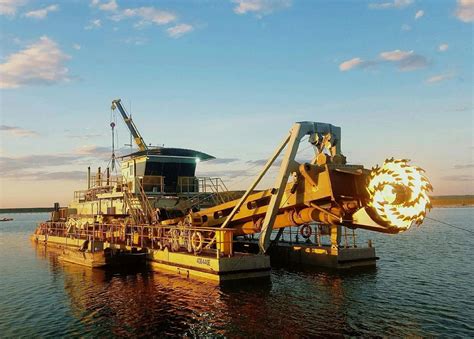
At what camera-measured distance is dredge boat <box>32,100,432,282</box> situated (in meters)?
19.3

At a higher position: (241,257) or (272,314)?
(241,257)

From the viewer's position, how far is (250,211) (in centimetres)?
2859

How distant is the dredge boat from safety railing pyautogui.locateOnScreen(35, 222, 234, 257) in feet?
0.27

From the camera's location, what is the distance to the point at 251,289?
2428cm

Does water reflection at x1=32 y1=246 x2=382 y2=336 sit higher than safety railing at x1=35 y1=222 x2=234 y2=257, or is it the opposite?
safety railing at x1=35 y1=222 x2=234 y2=257

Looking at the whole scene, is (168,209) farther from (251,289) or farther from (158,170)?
(251,289)

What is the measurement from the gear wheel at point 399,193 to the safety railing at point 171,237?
10469mm

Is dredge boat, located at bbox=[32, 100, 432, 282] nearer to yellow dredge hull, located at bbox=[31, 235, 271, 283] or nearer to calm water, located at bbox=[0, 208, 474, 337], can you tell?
yellow dredge hull, located at bbox=[31, 235, 271, 283]

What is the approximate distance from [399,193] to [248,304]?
9.40 metres

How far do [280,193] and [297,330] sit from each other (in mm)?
9988

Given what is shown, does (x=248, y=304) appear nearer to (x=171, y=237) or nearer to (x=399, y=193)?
(x=399, y=193)

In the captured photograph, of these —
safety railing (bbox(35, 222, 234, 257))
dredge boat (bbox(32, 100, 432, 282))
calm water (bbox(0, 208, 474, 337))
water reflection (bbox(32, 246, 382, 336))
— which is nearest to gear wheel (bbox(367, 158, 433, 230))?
dredge boat (bbox(32, 100, 432, 282))

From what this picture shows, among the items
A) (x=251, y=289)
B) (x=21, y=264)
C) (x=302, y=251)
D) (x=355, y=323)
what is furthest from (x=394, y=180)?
(x=21, y=264)

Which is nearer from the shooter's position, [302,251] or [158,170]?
[302,251]
